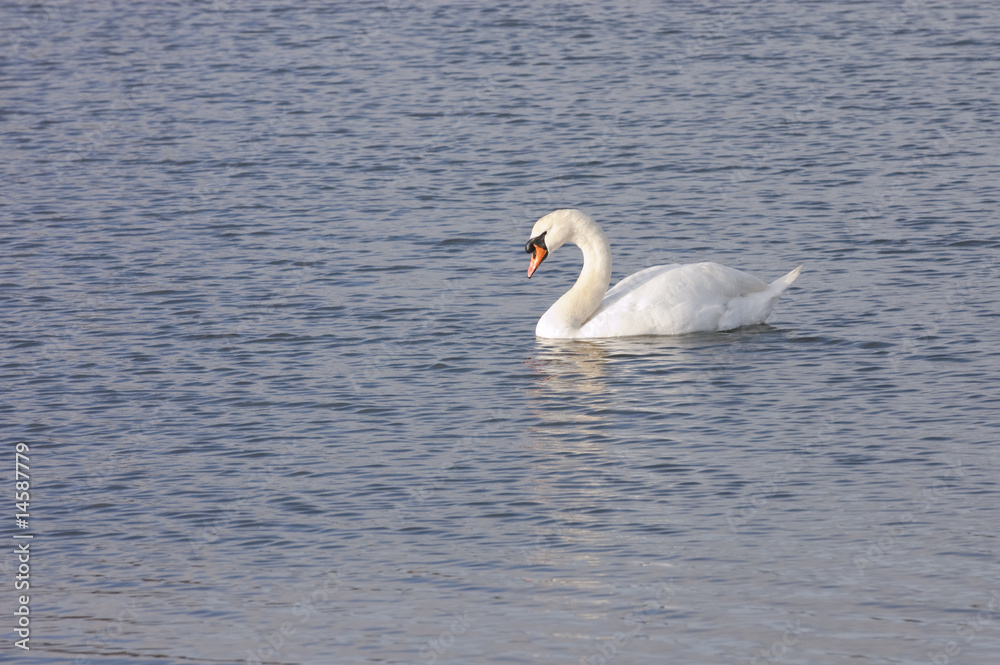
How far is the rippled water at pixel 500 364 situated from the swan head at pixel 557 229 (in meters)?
0.78

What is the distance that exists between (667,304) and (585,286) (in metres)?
0.92

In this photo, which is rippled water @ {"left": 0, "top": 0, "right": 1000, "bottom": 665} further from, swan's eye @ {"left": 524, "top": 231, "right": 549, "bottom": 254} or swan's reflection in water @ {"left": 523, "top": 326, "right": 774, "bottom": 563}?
swan's eye @ {"left": 524, "top": 231, "right": 549, "bottom": 254}

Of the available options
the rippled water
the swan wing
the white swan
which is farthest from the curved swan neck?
the rippled water

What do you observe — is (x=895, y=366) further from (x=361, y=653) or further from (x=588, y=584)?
(x=361, y=653)

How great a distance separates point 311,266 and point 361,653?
9.85m

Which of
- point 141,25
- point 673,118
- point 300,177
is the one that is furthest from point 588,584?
point 141,25

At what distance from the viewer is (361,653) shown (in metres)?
8.85

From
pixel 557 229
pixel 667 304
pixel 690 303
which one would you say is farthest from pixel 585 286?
pixel 690 303

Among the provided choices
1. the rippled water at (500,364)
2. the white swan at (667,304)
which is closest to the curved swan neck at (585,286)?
the white swan at (667,304)

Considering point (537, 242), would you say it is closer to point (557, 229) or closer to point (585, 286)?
point (557, 229)

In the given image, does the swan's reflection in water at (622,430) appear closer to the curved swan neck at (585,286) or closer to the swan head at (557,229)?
the curved swan neck at (585,286)

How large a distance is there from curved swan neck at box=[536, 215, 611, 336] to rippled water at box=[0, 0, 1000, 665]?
295 millimetres

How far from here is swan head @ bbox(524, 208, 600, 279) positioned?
52.9 ft

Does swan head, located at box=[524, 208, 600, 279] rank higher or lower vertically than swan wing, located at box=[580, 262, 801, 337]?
higher
